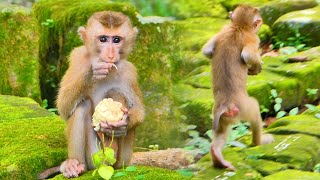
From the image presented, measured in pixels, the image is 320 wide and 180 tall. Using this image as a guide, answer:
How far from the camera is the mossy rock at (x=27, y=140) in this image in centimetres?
536

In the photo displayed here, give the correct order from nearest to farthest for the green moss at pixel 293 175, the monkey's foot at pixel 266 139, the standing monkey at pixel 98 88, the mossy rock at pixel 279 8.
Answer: the green moss at pixel 293 175 → the standing monkey at pixel 98 88 → the monkey's foot at pixel 266 139 → the mossy rock at pixel 279 8

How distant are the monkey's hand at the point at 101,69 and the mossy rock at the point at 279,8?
6475mm

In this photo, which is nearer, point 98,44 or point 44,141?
point 98,44

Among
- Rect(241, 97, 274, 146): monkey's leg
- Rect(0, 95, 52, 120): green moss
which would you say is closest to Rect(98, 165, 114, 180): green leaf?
Rect(241, 97, 274, 146): monkey's leg

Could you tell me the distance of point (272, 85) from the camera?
823cm

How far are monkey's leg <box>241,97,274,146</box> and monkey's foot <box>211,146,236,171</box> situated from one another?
52 centimetres

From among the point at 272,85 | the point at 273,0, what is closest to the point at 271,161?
the point at 272,85

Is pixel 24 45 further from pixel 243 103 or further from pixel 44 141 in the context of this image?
pixel 243 103

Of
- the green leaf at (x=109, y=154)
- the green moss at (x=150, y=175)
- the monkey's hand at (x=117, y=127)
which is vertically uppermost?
the monkey's hand at (x=117, y=127)

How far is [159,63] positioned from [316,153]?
2.98 m

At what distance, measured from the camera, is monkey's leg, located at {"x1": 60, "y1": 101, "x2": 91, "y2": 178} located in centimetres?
523

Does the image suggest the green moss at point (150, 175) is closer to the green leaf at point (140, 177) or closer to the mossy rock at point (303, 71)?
the green leaf at point (140, 177)

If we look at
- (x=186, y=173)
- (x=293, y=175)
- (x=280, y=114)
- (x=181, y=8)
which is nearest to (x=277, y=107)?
(x=280, y=114)

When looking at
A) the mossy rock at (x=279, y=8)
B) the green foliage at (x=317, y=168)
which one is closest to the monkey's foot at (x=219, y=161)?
the green foliage at (x=317, y=168)
